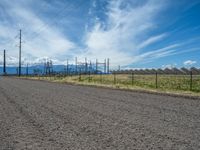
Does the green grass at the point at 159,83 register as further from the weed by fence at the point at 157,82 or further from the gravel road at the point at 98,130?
the gravel road at the point at 98,130

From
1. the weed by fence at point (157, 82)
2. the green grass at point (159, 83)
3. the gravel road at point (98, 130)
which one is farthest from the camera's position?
the weed by fence at point (157, 82)

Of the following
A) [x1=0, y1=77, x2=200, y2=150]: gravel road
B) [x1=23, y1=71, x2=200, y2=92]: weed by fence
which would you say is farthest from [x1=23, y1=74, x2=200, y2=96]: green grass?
[x1=0, y1=77, x2=200, y2=150]: gravel road

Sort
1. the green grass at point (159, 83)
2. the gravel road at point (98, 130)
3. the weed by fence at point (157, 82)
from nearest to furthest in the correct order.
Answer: the gravel road at point (98, 130)
the green grass at point (159, 83)
the weed by fence at point (157, 82)

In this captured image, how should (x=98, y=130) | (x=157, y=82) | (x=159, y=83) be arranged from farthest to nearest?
(x=157, y=82) → (x=159, y=83) → (x=98, y=130)

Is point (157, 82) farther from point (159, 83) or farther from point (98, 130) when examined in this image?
point (98, 130)

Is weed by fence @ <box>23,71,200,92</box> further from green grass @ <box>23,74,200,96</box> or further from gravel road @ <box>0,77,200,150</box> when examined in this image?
gravel road @ <box>0,77,200,150</box>

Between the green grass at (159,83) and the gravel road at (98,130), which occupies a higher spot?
the green grass at (159,83)

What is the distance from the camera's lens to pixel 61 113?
9703mm

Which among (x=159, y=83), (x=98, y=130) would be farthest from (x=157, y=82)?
(x=98, y=130)

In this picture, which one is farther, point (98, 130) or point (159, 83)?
point (159, 83)

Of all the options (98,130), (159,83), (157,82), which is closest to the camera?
(98,130)

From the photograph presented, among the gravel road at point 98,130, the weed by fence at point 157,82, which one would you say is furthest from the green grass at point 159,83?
the gravel road at point 98,130

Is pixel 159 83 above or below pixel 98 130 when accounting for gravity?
above

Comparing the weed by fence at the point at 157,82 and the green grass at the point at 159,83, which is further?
the weed by fence at the point at 157,82
